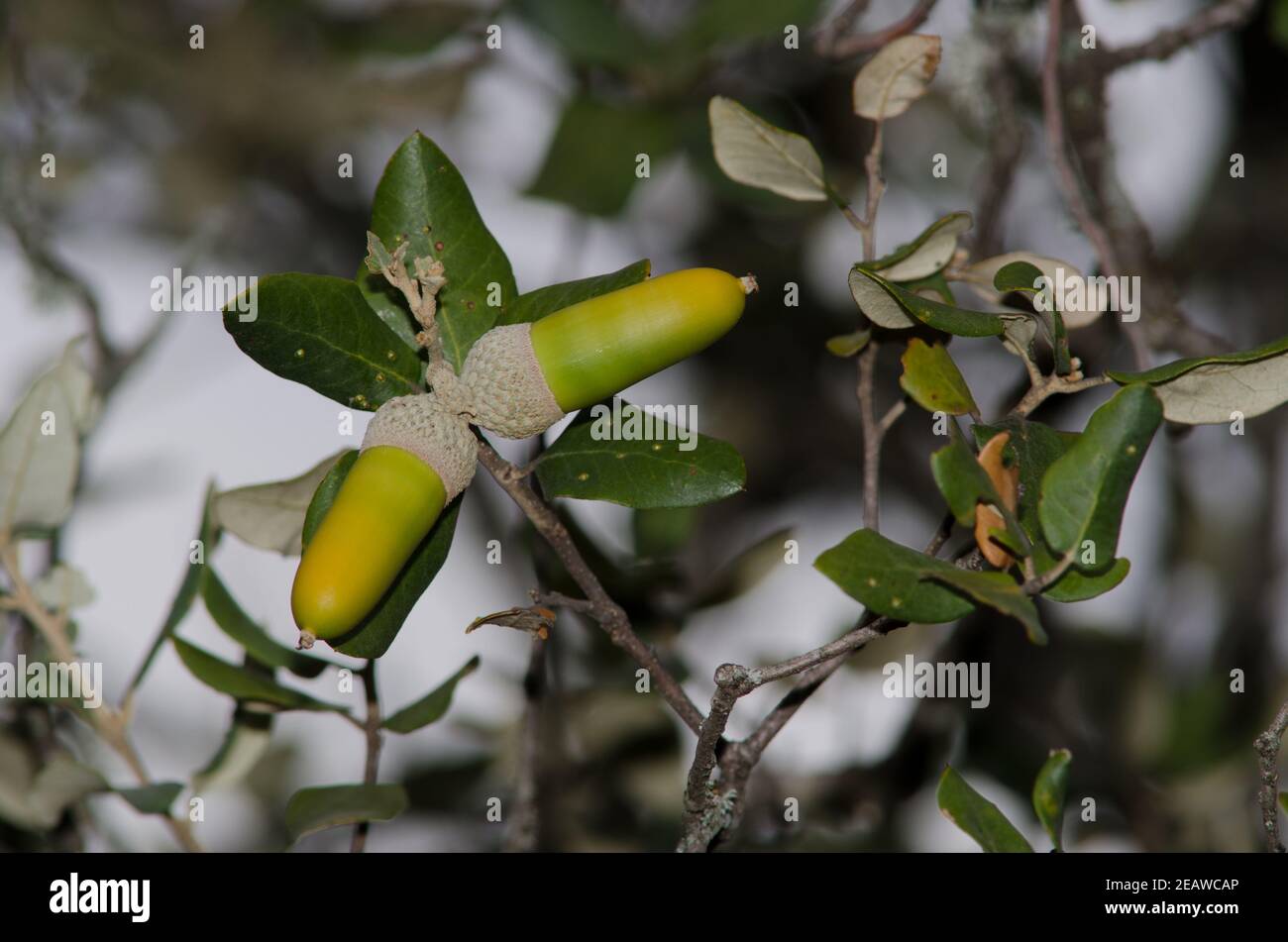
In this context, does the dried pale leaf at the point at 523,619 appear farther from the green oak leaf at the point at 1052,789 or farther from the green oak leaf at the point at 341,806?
the green oak leaf at the point at 1052,789

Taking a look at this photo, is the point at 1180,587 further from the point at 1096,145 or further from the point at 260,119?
the point at 260,119

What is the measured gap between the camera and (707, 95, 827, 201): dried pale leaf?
56cm

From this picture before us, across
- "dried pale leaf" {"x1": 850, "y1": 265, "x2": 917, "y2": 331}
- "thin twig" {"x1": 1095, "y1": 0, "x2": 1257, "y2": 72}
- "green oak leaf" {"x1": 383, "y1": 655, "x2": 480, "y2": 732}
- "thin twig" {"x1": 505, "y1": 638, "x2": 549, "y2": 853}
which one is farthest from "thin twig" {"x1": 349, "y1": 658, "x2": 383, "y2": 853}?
"thin twig" {"x1": 1095, "y1": 0, "x2": 1257, "y2": 72}

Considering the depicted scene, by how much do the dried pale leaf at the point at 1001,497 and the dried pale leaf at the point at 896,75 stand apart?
0.22 metres

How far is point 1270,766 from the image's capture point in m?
0.45

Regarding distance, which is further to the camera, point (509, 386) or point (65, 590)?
point (65, 590)

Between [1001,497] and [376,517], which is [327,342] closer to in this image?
[376,517]

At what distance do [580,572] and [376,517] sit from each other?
0.31 feet

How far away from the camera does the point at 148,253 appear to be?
4.50 ft

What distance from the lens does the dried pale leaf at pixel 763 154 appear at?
1.85 ft

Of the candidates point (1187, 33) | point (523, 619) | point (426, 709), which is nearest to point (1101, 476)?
point (523, 619)
